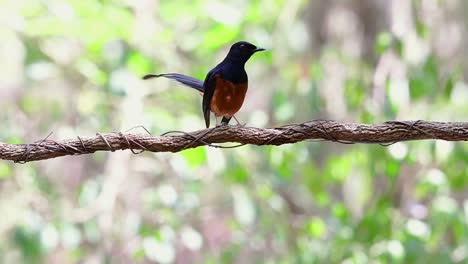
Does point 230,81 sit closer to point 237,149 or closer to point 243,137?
point 243,137

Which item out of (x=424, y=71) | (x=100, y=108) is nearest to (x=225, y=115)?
(x=424, y=71)

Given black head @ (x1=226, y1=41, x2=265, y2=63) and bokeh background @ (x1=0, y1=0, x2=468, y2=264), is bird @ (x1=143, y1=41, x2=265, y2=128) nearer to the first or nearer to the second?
black head @ (x1=226, y1=41, x2=265, y2=63)

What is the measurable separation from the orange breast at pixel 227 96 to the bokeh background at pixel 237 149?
0.85 meters

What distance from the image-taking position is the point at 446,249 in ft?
10.7

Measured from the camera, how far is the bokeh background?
3.46 meters

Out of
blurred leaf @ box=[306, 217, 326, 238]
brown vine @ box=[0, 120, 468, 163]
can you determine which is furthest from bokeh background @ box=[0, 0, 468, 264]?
brown vine @ box=[0, 120, 468, 163]

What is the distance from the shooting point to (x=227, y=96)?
2523mm

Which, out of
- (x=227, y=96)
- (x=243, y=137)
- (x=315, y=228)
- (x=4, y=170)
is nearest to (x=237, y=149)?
(x=315, y=228)

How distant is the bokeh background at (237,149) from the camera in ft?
11.4

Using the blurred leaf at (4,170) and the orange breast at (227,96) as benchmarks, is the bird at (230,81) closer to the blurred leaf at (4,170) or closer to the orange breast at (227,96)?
the orange breast at (227,96)

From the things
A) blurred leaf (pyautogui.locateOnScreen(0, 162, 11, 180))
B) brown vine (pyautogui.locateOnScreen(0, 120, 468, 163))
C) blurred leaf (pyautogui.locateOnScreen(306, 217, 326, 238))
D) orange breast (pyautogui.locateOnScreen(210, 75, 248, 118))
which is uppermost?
blurred leaf (pyautogui.locateOnScreen(0, 162, 11, 180))

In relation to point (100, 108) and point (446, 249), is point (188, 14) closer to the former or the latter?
point (100, 108)

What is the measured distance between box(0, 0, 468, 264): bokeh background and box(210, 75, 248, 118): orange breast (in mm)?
849

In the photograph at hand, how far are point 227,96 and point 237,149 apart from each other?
1.34 meters
